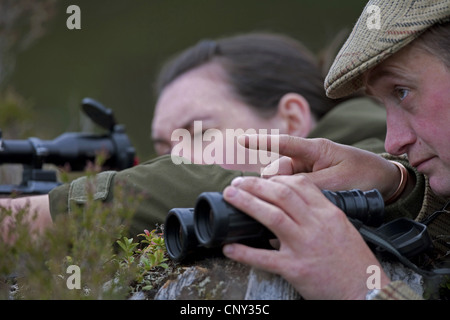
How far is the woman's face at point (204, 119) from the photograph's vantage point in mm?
4008

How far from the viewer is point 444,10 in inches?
80.3

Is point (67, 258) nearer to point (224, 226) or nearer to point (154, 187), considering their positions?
point (224, 226)

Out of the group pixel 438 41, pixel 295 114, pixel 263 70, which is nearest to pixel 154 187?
pixel 438 41

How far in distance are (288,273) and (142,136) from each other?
852cm

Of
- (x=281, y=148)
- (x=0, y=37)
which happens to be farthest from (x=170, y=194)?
(x=0, y=37)

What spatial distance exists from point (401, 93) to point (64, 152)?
8.15 ft

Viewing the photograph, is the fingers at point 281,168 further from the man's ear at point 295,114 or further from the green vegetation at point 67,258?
the man's ear at point 295,114

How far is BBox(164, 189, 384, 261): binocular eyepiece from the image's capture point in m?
1.61

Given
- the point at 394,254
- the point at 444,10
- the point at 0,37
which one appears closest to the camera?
the point at 394,254

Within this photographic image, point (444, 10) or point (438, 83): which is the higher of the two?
A: point (444, 10)

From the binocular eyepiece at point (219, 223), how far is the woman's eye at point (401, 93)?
1.43 feet

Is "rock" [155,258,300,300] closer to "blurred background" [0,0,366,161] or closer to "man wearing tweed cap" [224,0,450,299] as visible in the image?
"man wearing tweed cap" [224,0,450,299]

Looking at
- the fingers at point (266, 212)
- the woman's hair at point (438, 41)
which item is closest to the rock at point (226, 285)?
the fingers at point (266, 212)

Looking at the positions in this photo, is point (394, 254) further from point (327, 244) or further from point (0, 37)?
point (0, 37)
